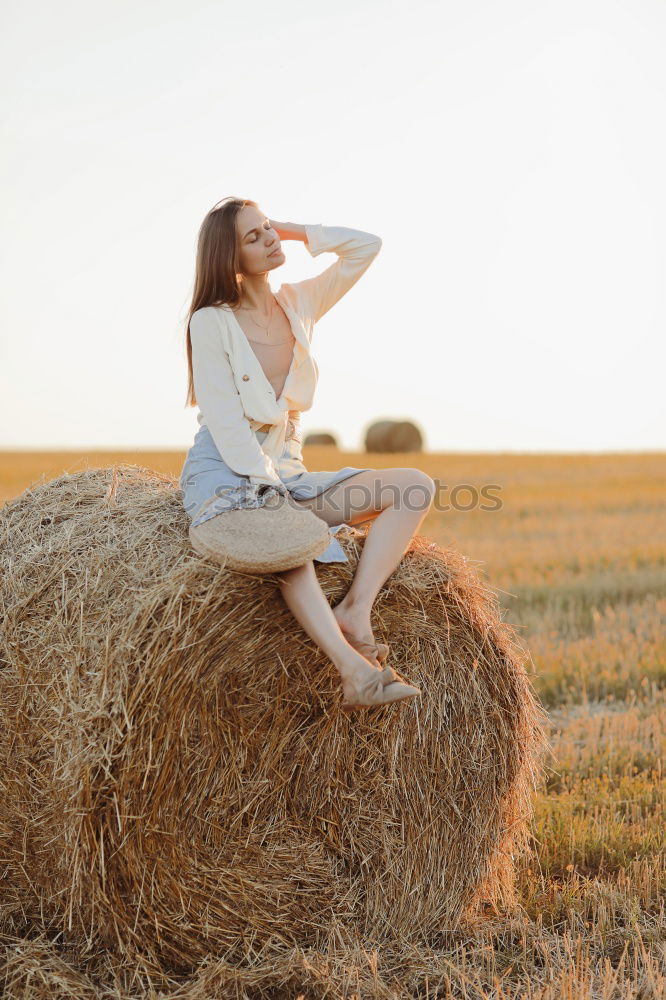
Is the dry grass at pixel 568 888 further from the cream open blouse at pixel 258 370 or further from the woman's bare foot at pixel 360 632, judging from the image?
the cream open blouse at pixel 258 370

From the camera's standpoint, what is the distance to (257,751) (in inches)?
128

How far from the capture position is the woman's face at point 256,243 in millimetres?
3600

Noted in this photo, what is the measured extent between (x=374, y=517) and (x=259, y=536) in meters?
0.68

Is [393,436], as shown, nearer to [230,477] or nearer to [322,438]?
[322,438]

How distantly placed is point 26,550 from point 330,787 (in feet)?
4.46

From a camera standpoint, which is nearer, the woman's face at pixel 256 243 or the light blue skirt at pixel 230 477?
the light blue skirt at pixel 230 477

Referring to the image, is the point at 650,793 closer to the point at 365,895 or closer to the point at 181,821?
the point at 365,895

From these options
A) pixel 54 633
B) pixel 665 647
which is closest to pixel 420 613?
pixel 54 633

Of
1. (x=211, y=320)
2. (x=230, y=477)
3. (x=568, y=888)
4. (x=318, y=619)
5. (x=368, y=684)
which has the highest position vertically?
(x=211, y=320)

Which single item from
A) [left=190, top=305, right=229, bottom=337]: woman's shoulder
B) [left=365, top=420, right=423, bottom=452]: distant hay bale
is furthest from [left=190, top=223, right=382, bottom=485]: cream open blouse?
[left=365, top=420, right=423, bottom=452]: distant hay bale

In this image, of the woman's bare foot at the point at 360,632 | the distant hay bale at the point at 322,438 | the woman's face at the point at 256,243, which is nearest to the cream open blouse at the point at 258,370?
the woman's face at the point at 256,243

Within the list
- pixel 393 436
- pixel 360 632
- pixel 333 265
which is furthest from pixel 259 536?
pixel 393 436

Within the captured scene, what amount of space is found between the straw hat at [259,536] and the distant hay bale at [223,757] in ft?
0.26

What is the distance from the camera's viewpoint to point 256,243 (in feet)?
11.9
